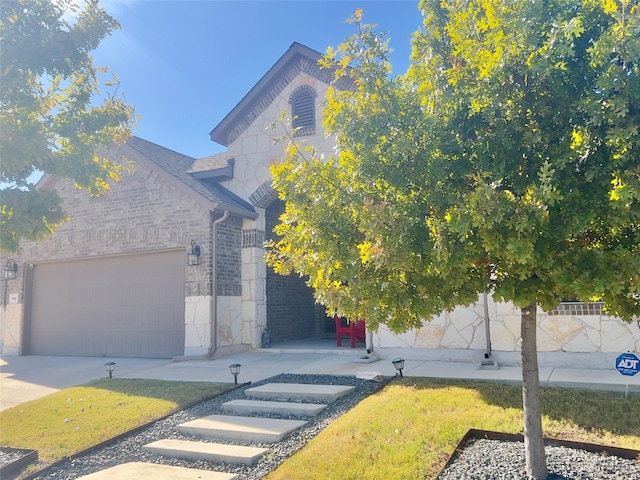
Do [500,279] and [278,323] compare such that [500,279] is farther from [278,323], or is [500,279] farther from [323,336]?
[323,336]

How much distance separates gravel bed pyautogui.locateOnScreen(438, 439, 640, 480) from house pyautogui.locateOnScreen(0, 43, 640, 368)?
18.5 ft

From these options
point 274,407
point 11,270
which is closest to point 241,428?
point 274,407

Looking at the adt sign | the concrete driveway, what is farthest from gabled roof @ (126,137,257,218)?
the adt sign

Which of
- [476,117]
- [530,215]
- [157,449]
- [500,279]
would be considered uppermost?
[476,117]

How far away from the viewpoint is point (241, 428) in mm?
6125

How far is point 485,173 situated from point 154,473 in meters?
4.50

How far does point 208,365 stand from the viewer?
1080 centimetres

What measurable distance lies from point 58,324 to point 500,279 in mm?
14114

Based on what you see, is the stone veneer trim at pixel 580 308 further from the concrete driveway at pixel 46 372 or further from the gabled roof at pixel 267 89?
the concrete driveway at pixel 46 372

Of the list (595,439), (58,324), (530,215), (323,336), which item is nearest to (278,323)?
(323,336)

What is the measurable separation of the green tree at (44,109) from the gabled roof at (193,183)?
4382 mm

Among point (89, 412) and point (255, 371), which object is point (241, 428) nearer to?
point (89, 412)

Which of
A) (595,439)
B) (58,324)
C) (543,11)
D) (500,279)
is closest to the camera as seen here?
(543,11)

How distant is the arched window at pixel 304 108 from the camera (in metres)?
12.7
